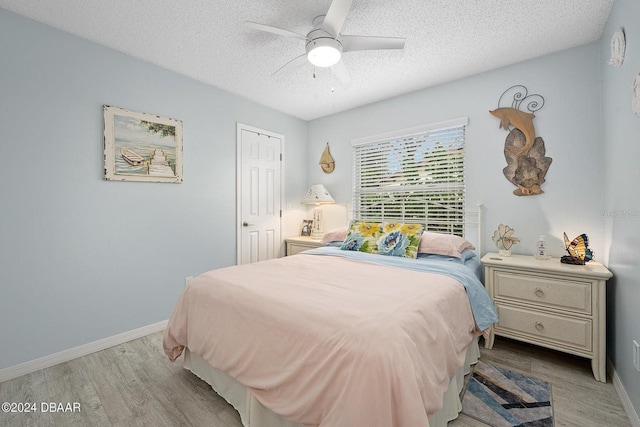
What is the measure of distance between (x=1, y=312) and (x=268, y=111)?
3.28 meters

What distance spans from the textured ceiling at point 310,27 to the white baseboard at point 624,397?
2543 millimetres

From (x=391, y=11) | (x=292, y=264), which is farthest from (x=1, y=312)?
(x=391, y=11)

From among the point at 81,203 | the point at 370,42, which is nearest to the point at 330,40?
the point at 370,42

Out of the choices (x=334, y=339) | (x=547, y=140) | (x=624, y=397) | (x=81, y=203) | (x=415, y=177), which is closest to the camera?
(x=334, y=339)

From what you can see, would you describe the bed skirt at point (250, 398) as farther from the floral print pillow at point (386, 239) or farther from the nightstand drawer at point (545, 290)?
the floral print pillow at point (386, 239)

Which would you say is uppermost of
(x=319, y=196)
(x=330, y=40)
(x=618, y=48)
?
(x=330, y=40)

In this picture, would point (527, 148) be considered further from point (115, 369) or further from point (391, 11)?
point (115, 369)

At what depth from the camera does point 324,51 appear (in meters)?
1.97

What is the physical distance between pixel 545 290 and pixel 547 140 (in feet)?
4.47

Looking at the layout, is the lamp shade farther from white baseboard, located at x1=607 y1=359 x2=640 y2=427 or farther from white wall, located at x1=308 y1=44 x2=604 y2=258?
white baseboard, located at x1=607 y1=359 x2=640 y2=427

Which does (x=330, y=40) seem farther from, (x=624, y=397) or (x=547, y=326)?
(x=624, y=397)

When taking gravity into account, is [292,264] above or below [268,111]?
below

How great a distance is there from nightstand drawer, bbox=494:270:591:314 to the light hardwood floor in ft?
1.59

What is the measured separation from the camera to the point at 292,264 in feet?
7.77
